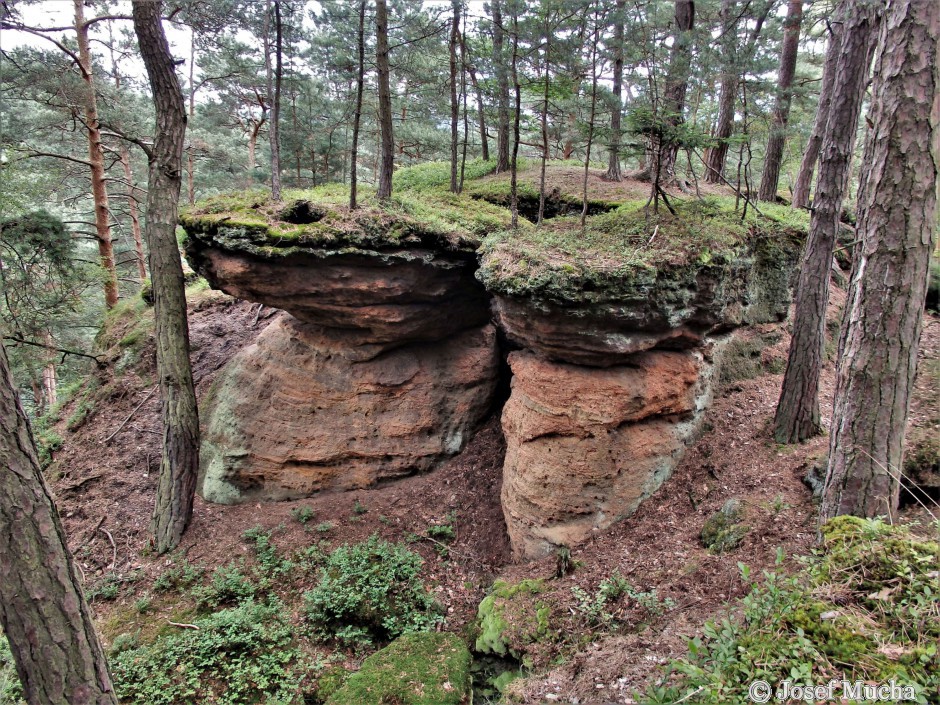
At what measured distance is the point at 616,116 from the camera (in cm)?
928

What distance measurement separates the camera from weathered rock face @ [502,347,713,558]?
22.8 feet

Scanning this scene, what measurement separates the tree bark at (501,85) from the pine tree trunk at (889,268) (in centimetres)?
528

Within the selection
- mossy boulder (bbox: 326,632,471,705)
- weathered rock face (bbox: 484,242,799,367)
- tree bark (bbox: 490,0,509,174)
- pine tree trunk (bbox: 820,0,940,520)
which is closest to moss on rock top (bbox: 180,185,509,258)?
weathered rock face (bbox: 484,242,799,367)

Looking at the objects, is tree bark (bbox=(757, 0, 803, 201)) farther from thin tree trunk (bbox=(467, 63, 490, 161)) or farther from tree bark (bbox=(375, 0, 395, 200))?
tree bark (bbox=(375, 0, 395, 200))

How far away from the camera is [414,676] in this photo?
17.3 ft

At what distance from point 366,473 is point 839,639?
7.44 metres

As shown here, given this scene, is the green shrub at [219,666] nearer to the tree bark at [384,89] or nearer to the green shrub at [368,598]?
the green shrub at [368,598]

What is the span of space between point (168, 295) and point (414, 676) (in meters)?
6.39

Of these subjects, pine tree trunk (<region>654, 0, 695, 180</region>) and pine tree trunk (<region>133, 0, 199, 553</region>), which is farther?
pine tree trunk (<region>133, 0, 199, 553</region>)

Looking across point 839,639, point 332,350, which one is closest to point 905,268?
point 839,639

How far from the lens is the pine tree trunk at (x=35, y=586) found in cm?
321

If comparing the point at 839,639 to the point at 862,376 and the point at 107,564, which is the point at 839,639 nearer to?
the point at 862,376

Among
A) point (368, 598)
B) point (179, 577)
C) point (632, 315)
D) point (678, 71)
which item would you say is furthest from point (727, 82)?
point (179, 577)

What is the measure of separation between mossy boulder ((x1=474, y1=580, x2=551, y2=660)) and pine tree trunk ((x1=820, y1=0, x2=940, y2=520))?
11.1 feet
